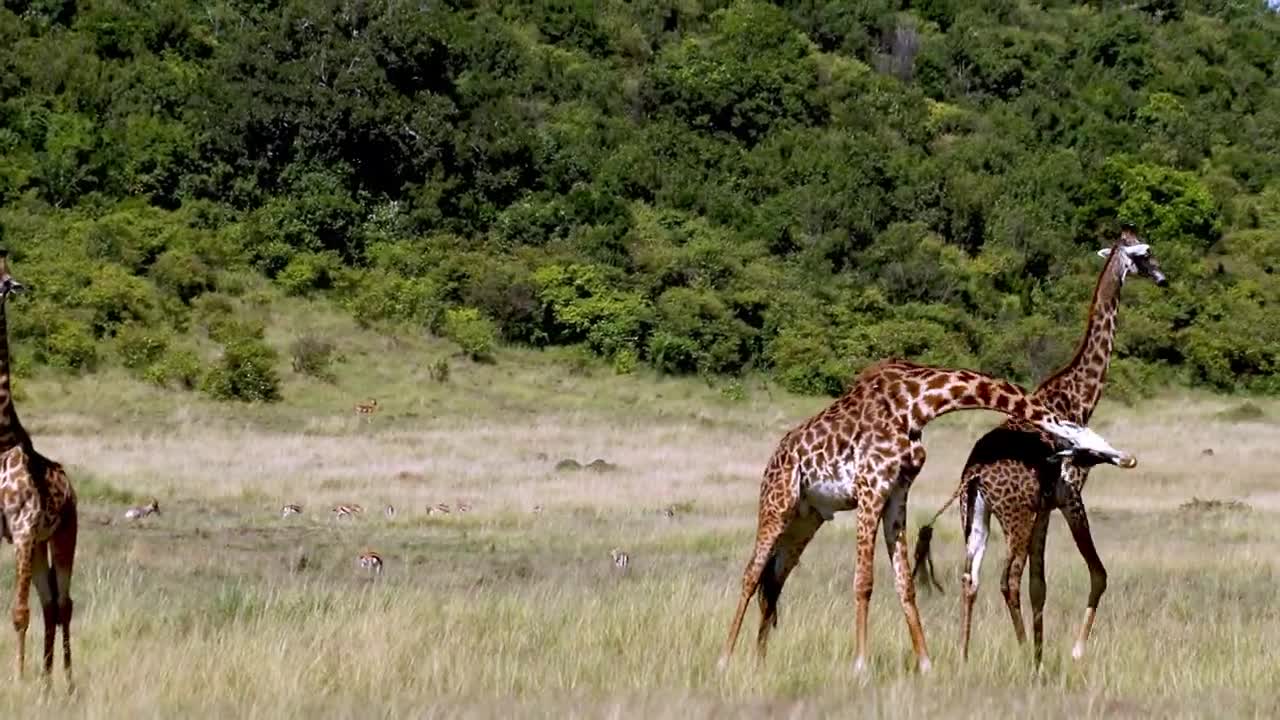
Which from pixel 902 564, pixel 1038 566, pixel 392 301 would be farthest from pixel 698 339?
pixel 902 564

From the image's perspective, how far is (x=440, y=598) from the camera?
11180 millimetres

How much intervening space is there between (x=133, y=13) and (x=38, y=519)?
46.1 m

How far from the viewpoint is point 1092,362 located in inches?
404

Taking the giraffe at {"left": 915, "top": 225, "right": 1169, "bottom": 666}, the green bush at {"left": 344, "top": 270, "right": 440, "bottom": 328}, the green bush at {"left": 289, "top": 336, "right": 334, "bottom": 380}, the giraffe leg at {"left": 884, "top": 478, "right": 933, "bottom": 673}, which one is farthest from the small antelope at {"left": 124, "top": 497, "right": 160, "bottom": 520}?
the green bush at {"left": 344, "top": 270, "right": 440, "bottom": 328}

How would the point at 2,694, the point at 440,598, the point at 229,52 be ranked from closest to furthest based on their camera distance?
1. the point at 2,694
2. the point at 440,598
3. the point at 229,52

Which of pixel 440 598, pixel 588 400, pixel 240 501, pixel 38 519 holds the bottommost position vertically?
pixel 588 400

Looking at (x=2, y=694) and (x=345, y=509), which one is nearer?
(x=2, y=694)

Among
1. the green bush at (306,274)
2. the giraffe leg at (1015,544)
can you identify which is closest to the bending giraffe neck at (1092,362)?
the giraffe leg at (1015,544)

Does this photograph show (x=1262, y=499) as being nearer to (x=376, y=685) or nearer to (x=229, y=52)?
(x=376, y=685)

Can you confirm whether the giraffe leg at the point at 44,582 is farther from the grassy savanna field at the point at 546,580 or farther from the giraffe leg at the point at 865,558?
the giraffe leg at the point at 865,558

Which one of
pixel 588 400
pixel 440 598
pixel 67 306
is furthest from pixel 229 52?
pixel 440 598

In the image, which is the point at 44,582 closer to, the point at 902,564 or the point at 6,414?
the point at 6,414

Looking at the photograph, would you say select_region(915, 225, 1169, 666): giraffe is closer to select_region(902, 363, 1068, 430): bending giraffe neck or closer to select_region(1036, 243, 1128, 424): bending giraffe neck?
select_region(1036, 243, 1128, 424): bending giraffe neck

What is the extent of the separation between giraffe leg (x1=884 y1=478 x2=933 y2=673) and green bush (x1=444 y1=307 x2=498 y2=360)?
28.9 meters
